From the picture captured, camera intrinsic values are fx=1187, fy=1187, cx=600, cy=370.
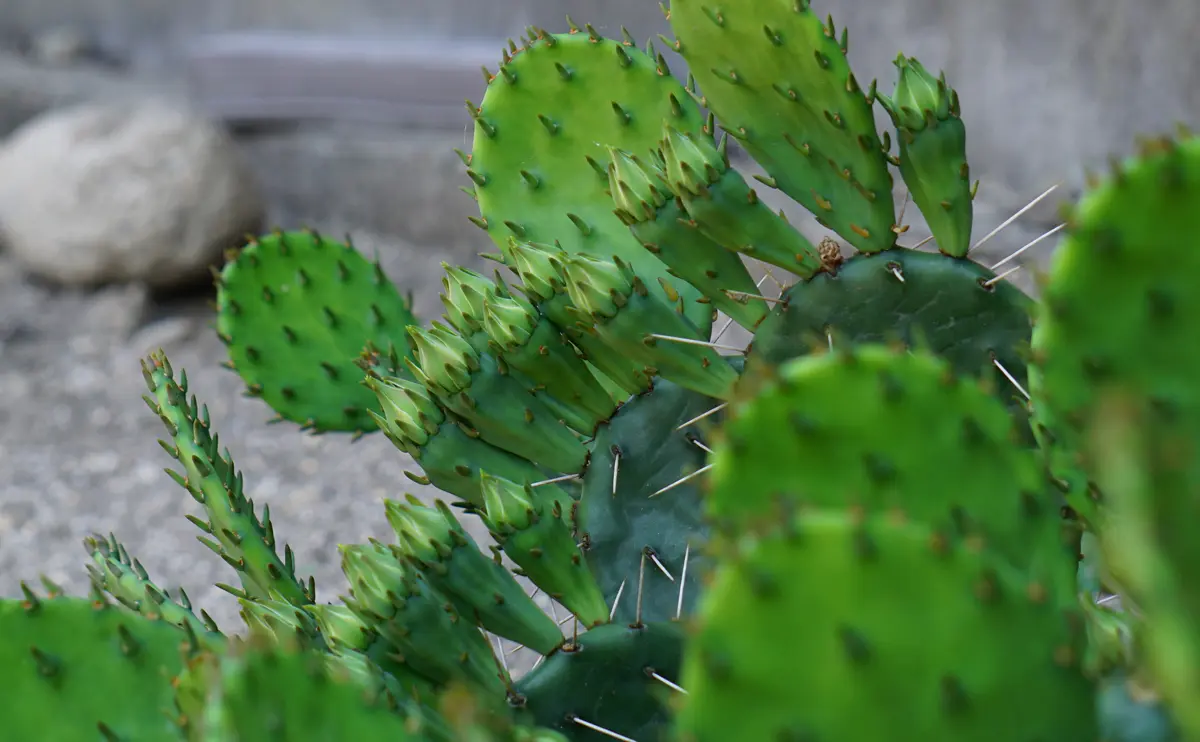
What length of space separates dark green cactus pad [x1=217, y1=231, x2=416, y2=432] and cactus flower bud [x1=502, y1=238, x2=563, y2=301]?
0.29 metres

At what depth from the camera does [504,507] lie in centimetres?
64

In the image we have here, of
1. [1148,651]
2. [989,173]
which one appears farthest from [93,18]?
[1148,651]

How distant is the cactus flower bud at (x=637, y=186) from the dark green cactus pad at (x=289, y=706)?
1.06ft

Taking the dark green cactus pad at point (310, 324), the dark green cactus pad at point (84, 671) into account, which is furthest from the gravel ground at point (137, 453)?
the dark green cactus pad at point (84, 671)

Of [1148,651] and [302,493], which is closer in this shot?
[1148,651]

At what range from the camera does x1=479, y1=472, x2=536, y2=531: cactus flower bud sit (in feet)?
2.10

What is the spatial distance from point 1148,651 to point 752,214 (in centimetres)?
40

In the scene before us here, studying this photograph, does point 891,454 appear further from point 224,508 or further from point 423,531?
point 224,508

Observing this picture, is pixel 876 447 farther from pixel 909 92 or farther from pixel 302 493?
pixel 302 493

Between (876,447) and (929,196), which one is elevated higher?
(929,196)

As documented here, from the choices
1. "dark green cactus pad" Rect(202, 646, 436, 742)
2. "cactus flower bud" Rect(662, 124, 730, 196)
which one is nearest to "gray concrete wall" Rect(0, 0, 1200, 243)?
"cactus flower bud" Rect(662, 124, 730, 196)

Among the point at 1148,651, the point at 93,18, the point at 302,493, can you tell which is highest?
the point at 93,18

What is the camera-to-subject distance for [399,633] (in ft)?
1.93

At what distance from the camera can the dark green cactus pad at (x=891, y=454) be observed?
0.39 m
